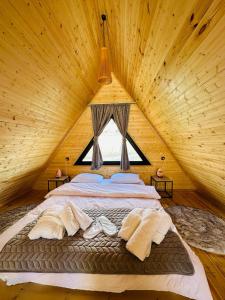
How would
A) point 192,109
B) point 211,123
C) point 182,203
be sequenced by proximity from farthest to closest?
point 182,203 < point 192,109 < point 211,123

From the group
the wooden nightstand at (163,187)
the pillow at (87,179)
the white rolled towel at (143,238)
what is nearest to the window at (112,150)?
the wooden nightstand at (163,187)

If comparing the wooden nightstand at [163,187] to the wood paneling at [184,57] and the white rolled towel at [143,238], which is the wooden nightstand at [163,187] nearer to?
the wood paneling at [184,57]

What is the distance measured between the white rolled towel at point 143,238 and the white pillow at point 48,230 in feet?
2.01

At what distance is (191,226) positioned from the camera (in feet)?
7.61

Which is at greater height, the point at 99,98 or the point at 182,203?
the point at 99,98

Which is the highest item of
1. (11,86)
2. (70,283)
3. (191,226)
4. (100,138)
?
(11,86)

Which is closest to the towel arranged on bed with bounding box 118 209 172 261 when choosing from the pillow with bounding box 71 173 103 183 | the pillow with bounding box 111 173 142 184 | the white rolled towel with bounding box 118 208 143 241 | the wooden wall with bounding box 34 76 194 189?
the white rolled towel with bounding box 118 208 143 241

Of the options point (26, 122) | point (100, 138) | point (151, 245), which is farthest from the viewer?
point (100, 138)

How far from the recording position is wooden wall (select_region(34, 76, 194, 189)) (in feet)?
11.5

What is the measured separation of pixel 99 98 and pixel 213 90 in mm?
2615

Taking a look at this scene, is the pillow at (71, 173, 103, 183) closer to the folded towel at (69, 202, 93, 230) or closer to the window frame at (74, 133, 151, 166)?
the window frame at (74, 133, 151, 166)

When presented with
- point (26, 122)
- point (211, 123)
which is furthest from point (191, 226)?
point (26, 122)

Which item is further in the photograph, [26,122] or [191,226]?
[191,226]

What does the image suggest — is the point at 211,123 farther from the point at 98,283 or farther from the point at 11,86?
the point at 11,86
